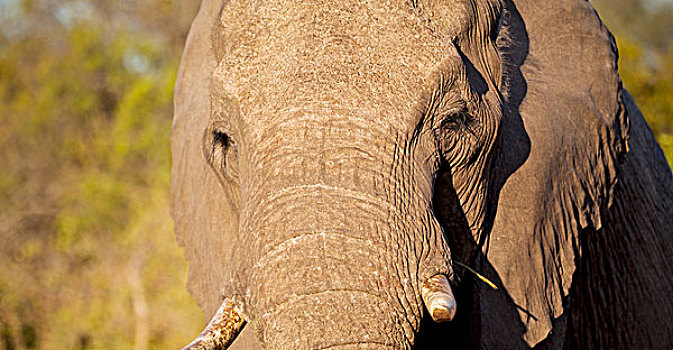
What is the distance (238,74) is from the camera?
1.85 m

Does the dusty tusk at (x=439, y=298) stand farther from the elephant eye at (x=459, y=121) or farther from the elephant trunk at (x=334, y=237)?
the elephant eye at (x=459, y=121)

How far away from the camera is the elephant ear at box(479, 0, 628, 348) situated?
2.10 m

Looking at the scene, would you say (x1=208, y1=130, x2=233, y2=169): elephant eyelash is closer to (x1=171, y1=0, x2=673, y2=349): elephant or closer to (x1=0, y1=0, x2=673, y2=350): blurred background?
(x1=171, y1=0, x2=673, y2=349): elephant

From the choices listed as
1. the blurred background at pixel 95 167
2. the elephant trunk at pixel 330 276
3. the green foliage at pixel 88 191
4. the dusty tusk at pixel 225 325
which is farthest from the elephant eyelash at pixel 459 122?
the green foliage at pixel 88 191

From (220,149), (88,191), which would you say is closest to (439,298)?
(220,149)

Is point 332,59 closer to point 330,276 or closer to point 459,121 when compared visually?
point 459,121

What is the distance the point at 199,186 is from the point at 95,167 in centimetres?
783

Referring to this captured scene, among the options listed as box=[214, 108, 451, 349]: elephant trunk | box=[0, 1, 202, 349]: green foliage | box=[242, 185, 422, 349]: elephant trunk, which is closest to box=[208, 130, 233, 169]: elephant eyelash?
box=[214, 108, 451, 349]: elephant trunk

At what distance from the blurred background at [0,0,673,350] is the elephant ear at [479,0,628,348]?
9.52 feet

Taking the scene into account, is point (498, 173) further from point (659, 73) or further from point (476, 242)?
point (659, 73)

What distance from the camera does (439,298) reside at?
1552 mm

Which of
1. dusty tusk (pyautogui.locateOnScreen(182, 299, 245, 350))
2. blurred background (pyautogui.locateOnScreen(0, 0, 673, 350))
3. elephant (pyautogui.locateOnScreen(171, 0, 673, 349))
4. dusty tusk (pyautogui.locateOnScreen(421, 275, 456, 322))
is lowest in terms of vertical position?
dusty tusk (pyautogui.locateOnScreen(421, 275, 456, 322))

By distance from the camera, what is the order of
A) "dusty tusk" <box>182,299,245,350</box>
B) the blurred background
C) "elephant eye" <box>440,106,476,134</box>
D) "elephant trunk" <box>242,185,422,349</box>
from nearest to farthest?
"elephant trunk" <box>242,185,422,349</box> < "dusty tusk" <box>182,299,245,350</box> < "elephant eye" <box>440,106,476,134</box> < the blurred background

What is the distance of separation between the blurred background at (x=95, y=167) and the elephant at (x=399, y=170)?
300cm
